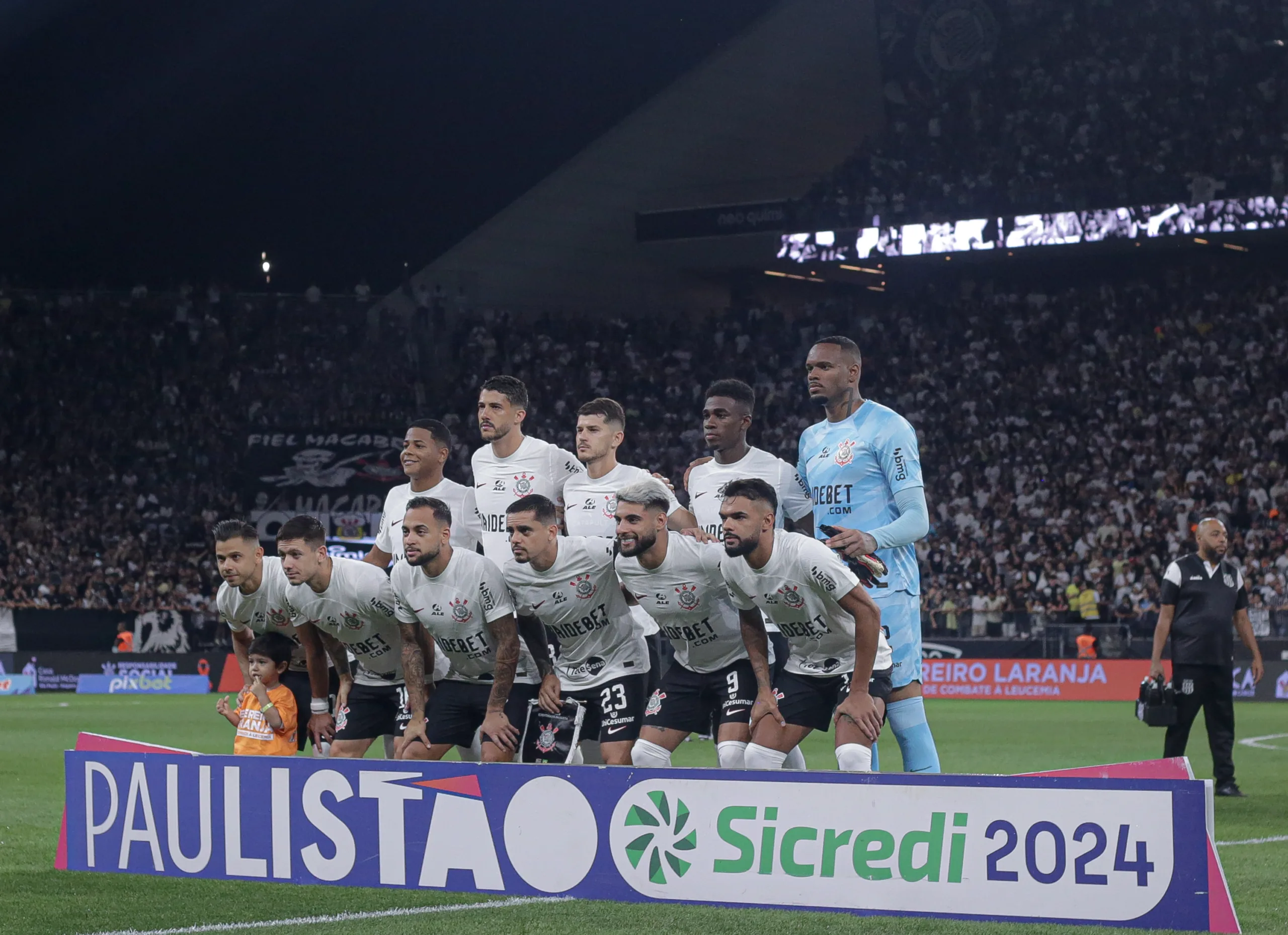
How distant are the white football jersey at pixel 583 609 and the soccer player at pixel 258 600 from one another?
1.46 metres

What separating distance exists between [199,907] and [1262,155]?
28507 mm

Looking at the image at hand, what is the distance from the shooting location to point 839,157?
38.4 metres

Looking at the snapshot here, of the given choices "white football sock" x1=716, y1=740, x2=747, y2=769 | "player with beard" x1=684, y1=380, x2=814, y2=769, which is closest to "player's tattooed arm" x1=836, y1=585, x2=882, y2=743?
"white football sock" x1=716, y1=740, x2=747, y2=769

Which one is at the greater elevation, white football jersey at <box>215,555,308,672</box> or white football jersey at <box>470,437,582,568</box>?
white football jersey at <box>470,437,582,568</box>

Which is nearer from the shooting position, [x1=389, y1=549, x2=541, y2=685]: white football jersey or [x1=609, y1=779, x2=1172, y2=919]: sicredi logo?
[x1=609, y1=779, x2=1172, y2=919]: sicredi logo

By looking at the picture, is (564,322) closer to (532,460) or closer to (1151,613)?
(1151,613)

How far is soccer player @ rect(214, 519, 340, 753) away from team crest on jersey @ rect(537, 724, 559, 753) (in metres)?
1.49

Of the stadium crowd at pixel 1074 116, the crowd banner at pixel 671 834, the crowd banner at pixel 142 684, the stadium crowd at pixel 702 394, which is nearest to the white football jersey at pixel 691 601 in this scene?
the crowd banner at pixel 671 834

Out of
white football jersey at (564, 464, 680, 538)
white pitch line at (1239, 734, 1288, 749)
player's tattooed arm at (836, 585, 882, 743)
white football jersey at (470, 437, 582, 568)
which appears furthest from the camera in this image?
white pitch line at (1239, 734, 1288, 749)

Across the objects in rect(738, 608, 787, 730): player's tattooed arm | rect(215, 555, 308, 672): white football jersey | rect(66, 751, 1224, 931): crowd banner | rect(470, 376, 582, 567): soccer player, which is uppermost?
rect(470, 376, 582, 567): soccer player

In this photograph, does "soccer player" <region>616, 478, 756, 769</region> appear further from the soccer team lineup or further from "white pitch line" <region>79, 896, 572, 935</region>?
"white pitch line" <region>79, 896, 572, 935</region>

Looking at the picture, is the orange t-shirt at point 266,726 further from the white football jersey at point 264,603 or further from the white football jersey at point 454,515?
the white football jersey at point 454,515

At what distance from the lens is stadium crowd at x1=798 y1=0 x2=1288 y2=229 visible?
31.6 meters

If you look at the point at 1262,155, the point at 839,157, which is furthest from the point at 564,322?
the point at 1262,155
